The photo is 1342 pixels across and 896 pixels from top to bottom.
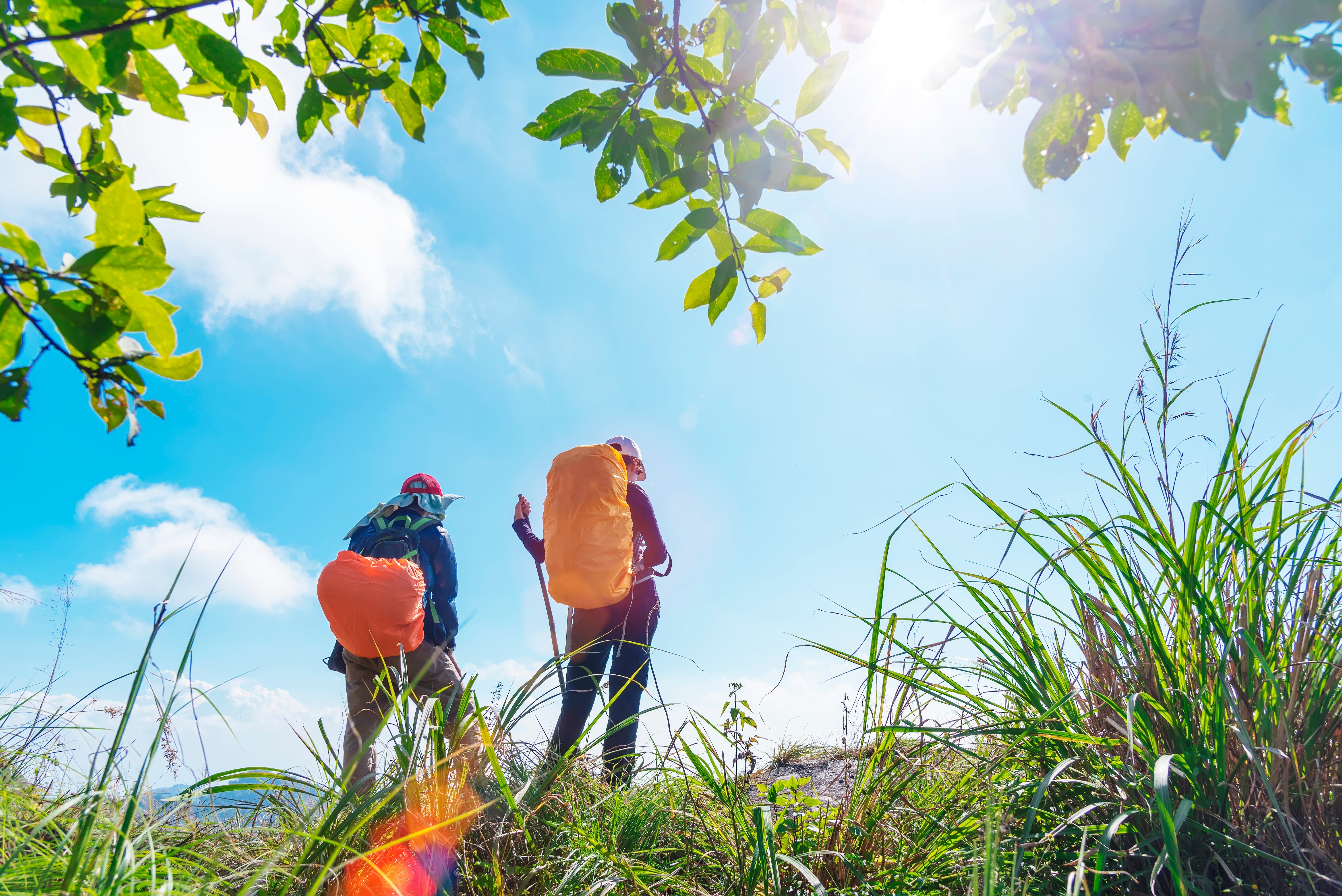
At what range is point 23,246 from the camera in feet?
2.82

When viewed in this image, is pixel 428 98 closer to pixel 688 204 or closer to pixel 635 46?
pixel 635 46

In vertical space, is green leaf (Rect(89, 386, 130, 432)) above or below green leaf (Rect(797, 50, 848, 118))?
below

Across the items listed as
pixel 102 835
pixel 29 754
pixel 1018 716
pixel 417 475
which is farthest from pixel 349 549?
pixel 1018 716

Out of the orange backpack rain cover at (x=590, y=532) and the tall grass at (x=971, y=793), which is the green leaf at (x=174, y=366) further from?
the orange backpack rain cover at (x=590, y=532)

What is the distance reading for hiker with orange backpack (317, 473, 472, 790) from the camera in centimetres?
305

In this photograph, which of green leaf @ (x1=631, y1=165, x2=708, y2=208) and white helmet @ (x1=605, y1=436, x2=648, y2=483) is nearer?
green leaf @ (x1=631, y1=165, x2=708, y2=208)

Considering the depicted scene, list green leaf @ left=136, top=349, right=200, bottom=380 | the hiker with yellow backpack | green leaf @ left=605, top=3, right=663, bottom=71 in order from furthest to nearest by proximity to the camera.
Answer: the hiker with yellow backpack, green leaf @ left=605, top=3, right=663, bottom=71, green leaf @ left=136, top=349, right=200, bottom=380

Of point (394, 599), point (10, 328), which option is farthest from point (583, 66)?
point (394, 599)

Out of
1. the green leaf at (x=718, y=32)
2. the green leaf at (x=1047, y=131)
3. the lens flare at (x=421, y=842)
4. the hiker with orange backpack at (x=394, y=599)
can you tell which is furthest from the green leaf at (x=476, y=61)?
the hiker with orange backpack at (x=394, y=599)

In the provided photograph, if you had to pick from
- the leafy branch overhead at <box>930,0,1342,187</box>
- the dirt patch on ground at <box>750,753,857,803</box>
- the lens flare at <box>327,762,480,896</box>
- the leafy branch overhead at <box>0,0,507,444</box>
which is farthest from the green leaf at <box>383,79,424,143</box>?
the dirt patch on ground at <box>750,753,857,803</box>

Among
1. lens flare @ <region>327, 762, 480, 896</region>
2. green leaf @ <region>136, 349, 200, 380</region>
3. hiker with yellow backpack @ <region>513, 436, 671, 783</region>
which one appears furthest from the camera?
hiker with yellow backpack @ <region>513, 436, 671, 783</region>

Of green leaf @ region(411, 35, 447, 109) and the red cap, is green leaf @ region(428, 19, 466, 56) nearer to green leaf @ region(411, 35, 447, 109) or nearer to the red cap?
green leaf @ region(411, 35, 447, 109)

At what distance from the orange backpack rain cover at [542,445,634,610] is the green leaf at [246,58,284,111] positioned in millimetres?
2253

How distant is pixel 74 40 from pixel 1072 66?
1560mm
